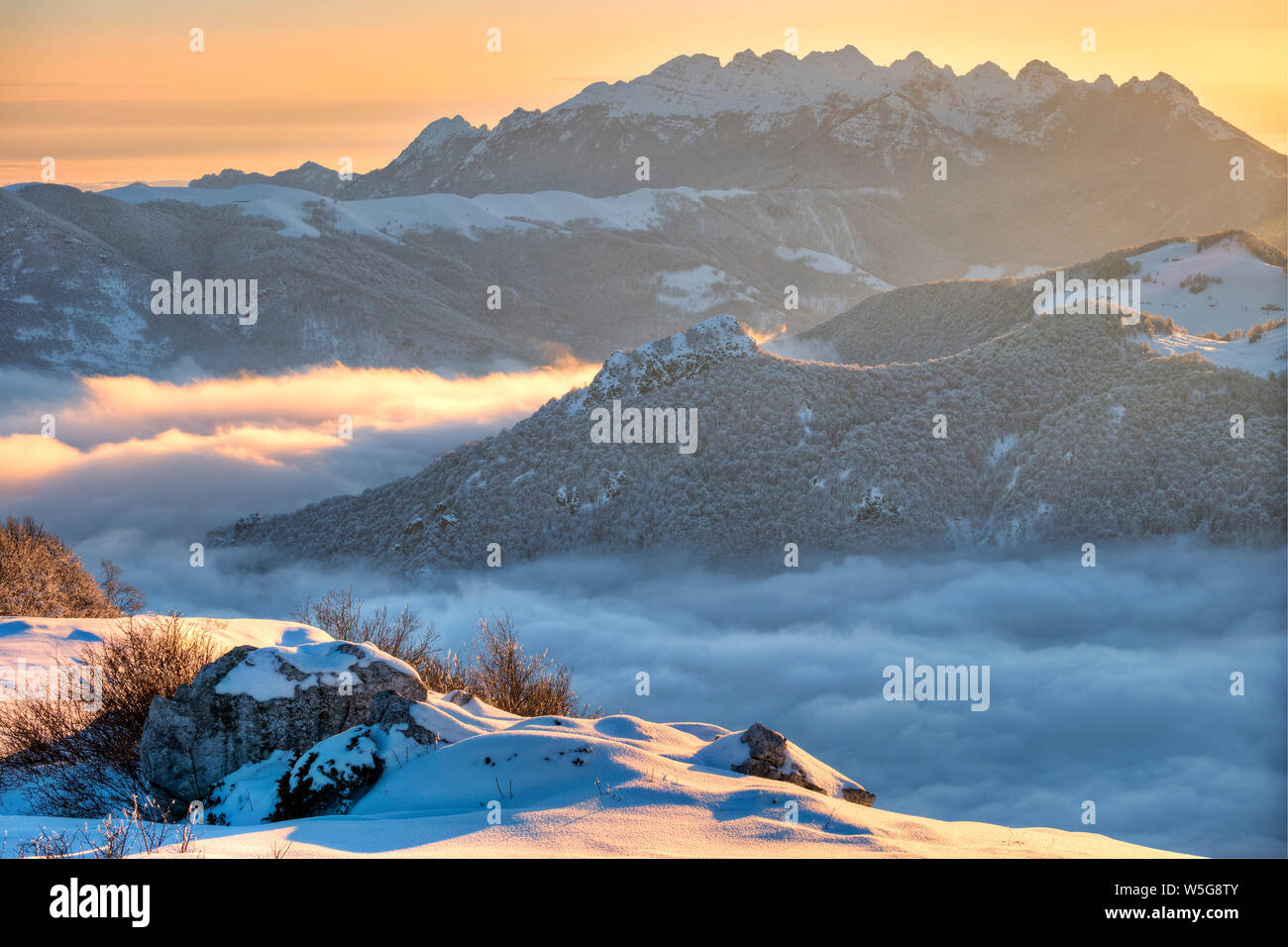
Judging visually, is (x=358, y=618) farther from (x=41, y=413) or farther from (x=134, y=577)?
(x=41, y=413)

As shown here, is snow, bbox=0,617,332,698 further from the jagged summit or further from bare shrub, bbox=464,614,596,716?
the jagged summit

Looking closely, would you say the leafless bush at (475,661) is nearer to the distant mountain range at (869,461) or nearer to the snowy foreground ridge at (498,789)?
the snowy foreground ridge at (498,789)

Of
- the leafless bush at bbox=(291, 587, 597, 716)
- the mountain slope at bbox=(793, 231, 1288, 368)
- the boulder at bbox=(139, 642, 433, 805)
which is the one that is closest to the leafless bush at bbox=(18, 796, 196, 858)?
the boulder at bbox=(139, 642, 433, 805)

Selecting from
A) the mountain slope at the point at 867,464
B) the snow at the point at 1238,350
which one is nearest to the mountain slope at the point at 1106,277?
the snow at the point at 1238,350

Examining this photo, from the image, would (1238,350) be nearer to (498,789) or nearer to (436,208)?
(498,789)

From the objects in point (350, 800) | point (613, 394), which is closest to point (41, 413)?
point (613, 394)

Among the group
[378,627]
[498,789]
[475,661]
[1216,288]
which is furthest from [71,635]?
[1216,288]
